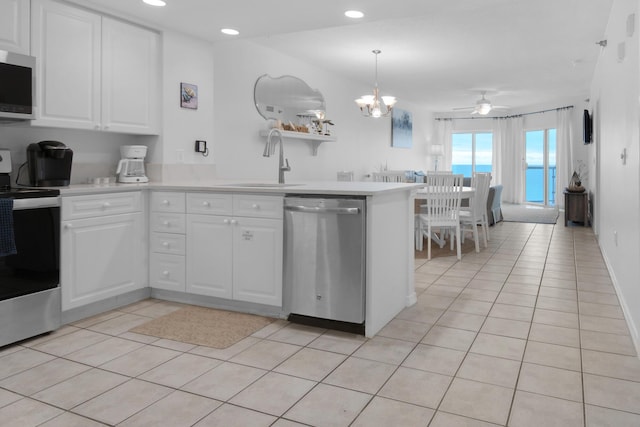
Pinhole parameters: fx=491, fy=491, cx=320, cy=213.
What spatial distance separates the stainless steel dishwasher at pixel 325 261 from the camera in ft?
9.11

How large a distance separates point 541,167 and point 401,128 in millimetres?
3797

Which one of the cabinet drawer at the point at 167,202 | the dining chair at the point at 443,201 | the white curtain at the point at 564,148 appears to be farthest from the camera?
the white curtain at the point at 564,148

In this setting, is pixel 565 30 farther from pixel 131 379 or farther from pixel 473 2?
pixel 131 379

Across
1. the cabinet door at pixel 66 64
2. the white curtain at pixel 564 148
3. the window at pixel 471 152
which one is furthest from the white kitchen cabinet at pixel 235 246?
the window at pixel 471 152

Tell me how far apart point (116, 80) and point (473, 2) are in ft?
8.37

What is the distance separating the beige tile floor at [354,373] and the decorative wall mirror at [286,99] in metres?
2.92

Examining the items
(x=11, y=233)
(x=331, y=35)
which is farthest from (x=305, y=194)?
(x=331, y=35)

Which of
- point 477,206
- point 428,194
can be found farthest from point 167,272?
point 477,206

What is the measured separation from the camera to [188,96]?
414 centimetres

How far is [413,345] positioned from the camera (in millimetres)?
2662

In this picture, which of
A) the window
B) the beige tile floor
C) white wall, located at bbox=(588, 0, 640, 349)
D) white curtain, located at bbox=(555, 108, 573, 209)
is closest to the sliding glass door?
white curtain, located at bbox=(555, 108, 573, 209)

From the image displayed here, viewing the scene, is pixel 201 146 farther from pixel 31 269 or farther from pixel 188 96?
pixel 31 269

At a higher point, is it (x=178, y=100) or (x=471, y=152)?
(x=471, y=152)

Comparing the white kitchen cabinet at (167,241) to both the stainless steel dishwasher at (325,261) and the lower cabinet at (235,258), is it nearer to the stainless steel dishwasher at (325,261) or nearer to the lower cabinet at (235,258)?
the lower cabinet at (235,258)
